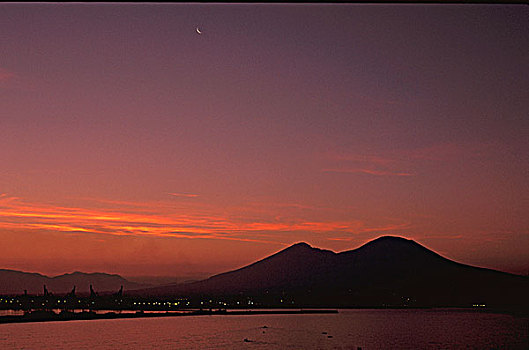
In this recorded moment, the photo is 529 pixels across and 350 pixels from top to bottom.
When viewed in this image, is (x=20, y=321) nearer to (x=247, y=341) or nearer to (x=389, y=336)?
(x=247, y=341)

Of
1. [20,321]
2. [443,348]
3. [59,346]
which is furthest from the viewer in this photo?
[20,321]

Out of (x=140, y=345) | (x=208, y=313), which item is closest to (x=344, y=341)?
(x=140, y=345)

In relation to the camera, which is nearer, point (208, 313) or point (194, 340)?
point (194, 340)

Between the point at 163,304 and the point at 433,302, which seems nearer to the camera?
the point at 163,304

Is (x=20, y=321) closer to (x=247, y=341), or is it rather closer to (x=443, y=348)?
(x=247, y=341)

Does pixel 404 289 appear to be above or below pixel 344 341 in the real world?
above

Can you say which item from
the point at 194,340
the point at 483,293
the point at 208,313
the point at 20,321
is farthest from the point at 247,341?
the point at 483,293

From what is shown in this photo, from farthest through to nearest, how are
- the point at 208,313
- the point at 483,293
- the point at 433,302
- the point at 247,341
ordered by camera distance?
the point at 483,293 < the point at 433,302 < the point at 208,313 < the point at 247,341

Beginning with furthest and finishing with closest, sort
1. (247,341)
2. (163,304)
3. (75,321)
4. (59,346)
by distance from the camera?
1. (163,304)
2. (75,321)
3. (247,341)
4. (59,346)

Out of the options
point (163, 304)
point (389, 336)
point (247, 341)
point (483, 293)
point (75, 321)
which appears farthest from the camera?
point (483, 293)
